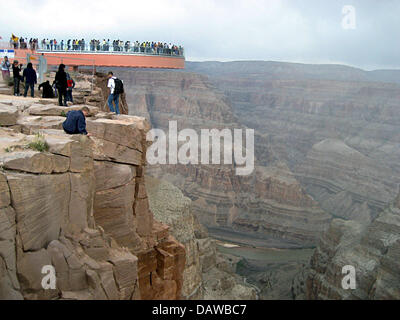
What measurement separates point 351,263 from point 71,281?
33.7m

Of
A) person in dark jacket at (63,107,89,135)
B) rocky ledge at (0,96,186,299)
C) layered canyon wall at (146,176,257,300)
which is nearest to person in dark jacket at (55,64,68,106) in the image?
rocky ledge at (0,96,186,299)

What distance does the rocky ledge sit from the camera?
8.06 meters

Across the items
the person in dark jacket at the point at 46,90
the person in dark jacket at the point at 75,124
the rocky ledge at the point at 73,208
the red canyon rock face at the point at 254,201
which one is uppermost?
the person in dark jacket at the point at 46,90

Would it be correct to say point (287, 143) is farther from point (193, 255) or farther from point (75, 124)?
point (75, 124)

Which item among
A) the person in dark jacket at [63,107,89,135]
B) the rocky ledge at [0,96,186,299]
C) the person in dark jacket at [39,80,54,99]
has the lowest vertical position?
the rocky ledge at [0,96,186,299]

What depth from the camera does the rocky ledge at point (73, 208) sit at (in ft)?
26.5

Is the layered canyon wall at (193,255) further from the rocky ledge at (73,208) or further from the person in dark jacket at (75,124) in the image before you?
the person in dark jacket at (75,124)

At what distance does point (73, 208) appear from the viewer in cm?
963

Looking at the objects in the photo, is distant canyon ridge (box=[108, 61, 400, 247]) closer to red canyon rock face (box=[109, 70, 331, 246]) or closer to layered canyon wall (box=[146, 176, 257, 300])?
red canyon rock face (box=[109, 70, 331, 246])

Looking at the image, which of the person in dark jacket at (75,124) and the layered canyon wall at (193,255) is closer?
the person in dark jacket at (75,124)

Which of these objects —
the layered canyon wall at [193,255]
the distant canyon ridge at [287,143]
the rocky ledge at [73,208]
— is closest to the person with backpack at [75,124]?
the rocky ledge at [73,208]

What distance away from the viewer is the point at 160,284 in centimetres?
1488
